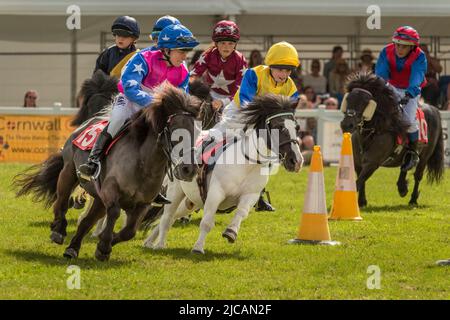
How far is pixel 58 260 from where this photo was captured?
9086 millimetres

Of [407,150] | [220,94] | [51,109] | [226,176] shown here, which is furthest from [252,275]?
[51,109]

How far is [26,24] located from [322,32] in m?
6.55

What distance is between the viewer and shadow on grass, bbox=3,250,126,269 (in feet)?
28.9

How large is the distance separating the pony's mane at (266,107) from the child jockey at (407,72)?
5130 mm

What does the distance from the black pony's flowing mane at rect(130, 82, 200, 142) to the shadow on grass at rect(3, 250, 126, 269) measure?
1221 millimetres

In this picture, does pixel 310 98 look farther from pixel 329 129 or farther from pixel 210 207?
pixel 210 207

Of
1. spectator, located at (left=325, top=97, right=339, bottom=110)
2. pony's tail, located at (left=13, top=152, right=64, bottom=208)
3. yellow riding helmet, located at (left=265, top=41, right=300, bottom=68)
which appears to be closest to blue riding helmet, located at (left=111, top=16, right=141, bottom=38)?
pony's tail, located at (left=13, top=152, right=64, bottom=208)

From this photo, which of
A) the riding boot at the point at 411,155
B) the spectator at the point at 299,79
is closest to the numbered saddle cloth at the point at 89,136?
the riding boot at the point at 411,155

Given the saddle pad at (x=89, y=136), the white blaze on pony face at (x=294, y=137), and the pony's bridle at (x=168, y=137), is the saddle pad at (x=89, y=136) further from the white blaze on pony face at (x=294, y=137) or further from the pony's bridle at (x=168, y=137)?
the white blaze on pony face at (x=294, y=137)

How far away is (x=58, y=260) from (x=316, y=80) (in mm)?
13581

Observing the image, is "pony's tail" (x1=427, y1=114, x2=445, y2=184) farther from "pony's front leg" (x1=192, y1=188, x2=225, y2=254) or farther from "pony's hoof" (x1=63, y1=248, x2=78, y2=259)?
"pony's hoof" (x1=63, y1=248, x2=78, y2=259)
